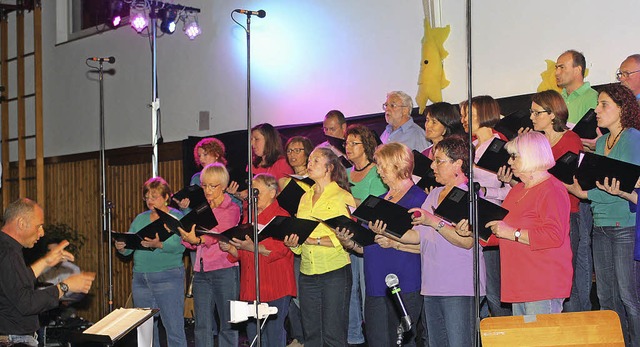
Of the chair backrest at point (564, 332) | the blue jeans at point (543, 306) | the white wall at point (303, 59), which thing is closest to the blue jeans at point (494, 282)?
Answer: the blue jeans at point (543, 306)

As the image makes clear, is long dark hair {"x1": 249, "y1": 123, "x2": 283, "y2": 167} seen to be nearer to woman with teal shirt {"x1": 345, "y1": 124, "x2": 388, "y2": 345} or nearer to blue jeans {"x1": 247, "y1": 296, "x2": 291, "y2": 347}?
woman with teal shirt {"x1": 345, "y1": 124, "x2": 388, "y2": 345}

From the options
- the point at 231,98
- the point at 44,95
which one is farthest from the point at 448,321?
the point at 44,95

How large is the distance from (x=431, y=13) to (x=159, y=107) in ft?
13.3

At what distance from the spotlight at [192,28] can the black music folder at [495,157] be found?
212 inches

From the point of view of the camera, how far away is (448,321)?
454cm

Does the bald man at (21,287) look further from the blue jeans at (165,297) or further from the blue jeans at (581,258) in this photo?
the blue jeans at (581,258)

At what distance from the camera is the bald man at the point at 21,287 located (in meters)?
4.87

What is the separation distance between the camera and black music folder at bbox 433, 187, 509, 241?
428cm

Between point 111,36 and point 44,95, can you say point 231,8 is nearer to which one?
point 111,36

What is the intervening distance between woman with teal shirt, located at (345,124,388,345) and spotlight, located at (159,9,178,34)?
14.1 ft

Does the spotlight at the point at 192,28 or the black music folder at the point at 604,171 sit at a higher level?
the spotlight at the point at 192,28

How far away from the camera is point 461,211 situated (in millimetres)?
4406

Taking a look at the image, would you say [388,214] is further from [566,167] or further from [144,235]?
[144,235]

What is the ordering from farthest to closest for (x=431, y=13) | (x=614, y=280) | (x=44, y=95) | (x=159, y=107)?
(x=44, y=95) < (x=159, y=107) < (x=431, y=13) < (x=614, y=280)
